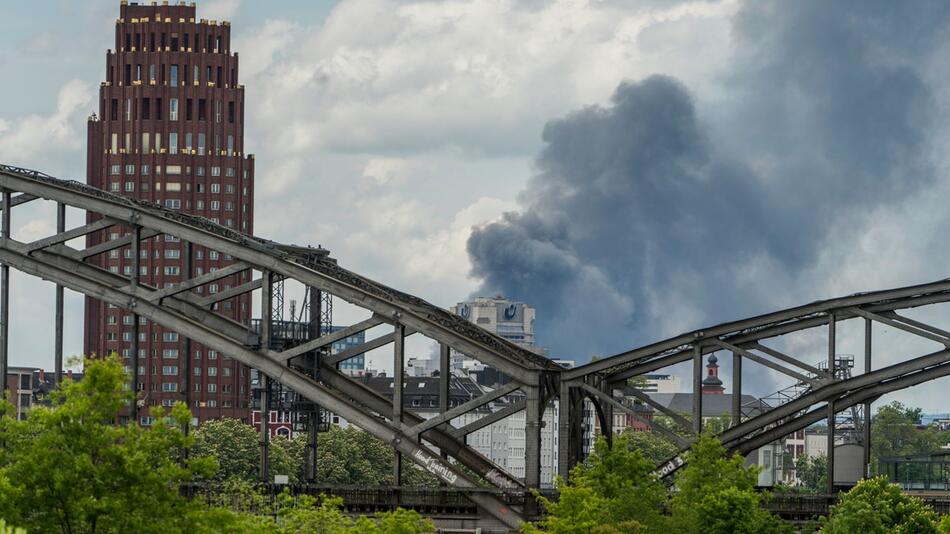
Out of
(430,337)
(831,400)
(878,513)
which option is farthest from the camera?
(831,400)

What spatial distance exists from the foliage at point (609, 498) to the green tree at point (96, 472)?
894 inches

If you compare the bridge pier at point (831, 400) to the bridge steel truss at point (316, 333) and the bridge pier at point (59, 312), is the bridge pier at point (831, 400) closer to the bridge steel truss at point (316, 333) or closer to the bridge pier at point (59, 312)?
the bridge steel truss at point (316, 333)

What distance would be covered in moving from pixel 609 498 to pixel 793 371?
1472 cm

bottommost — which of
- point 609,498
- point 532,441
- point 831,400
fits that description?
point 609,498

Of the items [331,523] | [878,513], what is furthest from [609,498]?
[331,523]

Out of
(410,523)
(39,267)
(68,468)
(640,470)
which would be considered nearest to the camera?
(68,468)

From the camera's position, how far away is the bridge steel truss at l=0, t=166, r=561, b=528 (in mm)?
115625

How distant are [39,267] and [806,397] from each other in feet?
144

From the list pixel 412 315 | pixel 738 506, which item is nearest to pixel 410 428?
pixel 412 315

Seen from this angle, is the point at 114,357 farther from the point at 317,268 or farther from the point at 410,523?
the point at 317,268

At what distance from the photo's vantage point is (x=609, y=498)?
107500mm

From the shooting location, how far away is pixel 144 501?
77.8 m

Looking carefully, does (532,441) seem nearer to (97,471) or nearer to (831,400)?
(831,400)

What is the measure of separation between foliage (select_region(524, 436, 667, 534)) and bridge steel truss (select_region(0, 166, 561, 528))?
224 inches
